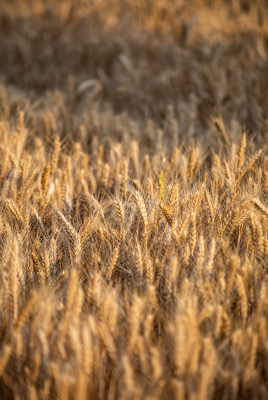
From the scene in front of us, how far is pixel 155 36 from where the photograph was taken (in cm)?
471

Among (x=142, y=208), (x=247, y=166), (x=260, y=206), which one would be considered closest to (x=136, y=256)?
(x=142, y=208)

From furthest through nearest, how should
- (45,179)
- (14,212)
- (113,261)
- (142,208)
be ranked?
(45,179), (14,212), (142,208), (113,261)

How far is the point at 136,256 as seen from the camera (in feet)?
4.40

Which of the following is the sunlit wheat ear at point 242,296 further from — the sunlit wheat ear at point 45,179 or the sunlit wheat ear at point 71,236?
the sunlit wheat ear at point 45,179

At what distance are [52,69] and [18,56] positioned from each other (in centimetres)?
75

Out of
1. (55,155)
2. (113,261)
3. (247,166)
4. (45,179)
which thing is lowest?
(113,261)

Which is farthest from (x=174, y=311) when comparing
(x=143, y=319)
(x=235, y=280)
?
(x=235, y=280)

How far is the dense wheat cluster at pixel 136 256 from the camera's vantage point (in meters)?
0.99

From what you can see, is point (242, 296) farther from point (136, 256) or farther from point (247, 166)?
point (247, 166)

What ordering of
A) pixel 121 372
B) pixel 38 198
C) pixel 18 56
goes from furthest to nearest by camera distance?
pixel 18 56 < pixel 38 198 < pixel 121 372

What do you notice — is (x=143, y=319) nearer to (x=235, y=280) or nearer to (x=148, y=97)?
(x=235, y=280)

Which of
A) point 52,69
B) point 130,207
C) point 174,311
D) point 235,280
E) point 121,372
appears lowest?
point 121,372

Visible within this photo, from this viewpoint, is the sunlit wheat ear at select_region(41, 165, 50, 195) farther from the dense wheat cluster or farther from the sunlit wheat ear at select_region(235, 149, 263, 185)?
the sunlit wheat ear at select_region(235, 149, 263, 185)

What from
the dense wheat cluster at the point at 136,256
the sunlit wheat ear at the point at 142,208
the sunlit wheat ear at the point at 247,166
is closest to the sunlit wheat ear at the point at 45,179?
the dense wheat cluster at the point at 136,256
